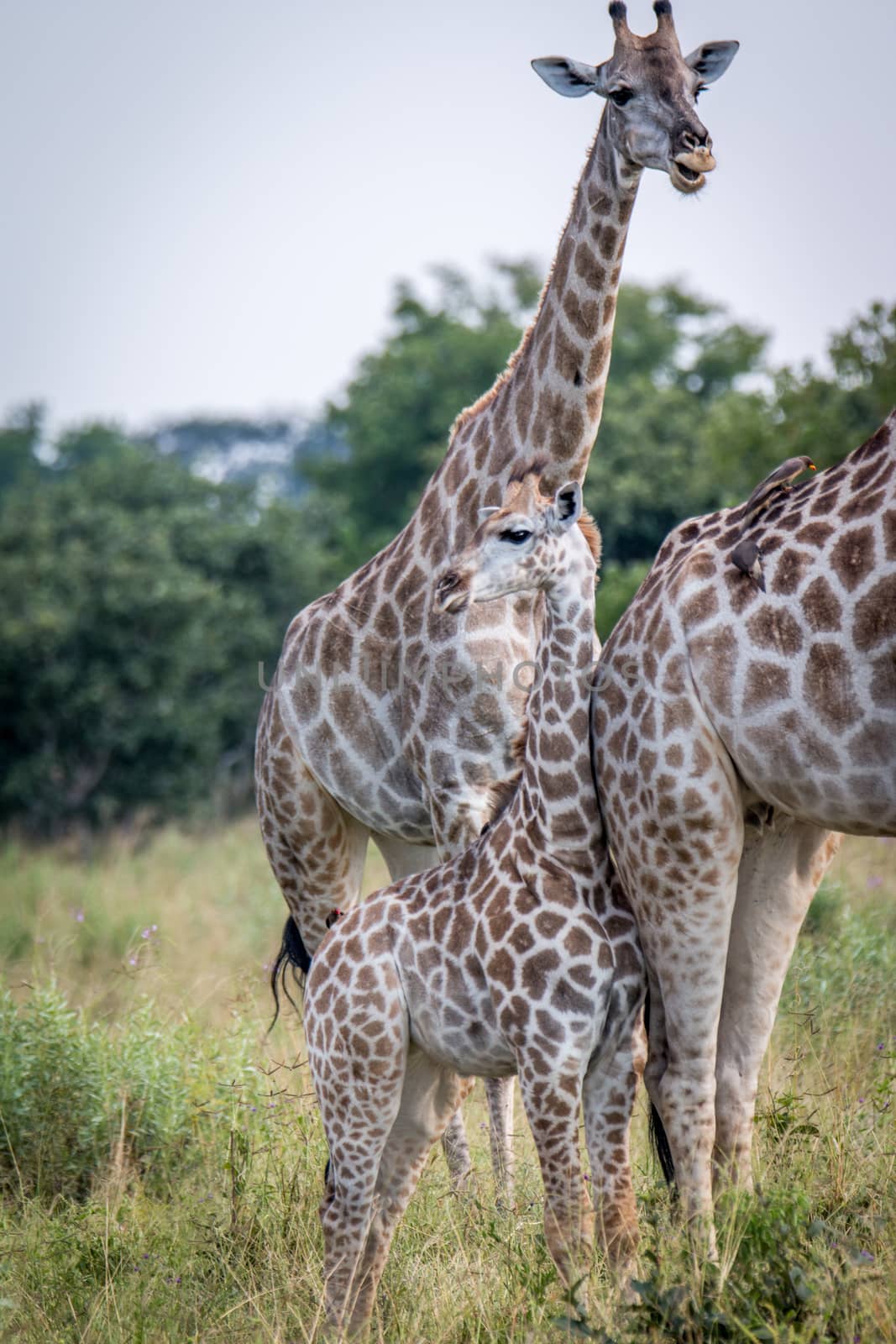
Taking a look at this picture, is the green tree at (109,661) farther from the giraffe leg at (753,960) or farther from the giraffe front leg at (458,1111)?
the giraffe leg at (753,960)

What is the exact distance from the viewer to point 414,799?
515 cm

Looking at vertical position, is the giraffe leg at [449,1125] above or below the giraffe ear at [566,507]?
below

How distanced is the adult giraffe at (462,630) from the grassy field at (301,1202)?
64 cm

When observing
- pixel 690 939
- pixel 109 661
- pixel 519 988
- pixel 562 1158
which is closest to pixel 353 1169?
pixel 562 1158

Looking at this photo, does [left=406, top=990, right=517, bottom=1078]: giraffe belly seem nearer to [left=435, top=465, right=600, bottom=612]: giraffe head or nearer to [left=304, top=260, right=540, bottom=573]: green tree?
[left=435, top=465, right=600, bottom=612]: giraffe head

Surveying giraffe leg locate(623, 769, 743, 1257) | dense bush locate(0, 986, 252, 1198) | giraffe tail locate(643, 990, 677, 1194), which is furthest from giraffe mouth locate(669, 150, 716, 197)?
dense bush locate(0, 986, 252, 1198)

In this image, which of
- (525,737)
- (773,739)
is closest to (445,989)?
(525,737)

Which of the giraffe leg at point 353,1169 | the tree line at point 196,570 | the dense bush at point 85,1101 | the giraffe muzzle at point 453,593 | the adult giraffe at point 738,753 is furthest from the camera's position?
the tree line at point 196,570

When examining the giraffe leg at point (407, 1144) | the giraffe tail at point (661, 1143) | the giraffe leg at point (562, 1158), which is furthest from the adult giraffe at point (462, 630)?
the giraffe leg at point (562, 1158)

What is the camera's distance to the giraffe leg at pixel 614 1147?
370cm

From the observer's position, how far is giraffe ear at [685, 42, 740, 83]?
479 cm

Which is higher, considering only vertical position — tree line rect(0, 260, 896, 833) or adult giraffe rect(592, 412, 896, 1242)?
tree line rect(0, 260, 896, 833)

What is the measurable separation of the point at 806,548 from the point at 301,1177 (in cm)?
288

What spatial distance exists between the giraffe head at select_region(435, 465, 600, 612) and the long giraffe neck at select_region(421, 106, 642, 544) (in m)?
0.61
